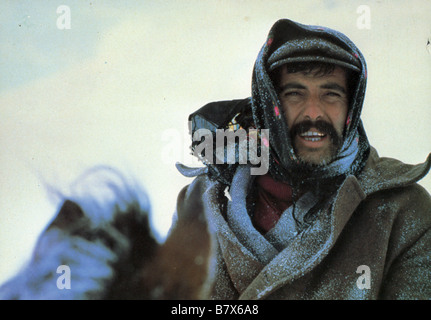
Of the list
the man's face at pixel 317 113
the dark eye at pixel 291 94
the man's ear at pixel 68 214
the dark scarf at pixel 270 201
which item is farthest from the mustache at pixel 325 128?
the man's ear at pixel 68 214

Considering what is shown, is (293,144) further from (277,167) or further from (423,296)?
(423,296)

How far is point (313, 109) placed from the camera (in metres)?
1.76

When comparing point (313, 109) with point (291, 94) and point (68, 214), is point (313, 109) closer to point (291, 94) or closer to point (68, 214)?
point (291, 94)

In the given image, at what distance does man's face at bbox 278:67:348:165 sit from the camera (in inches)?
69.4

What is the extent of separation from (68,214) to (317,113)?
1.08 metres

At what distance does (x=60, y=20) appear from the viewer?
6.95 feet

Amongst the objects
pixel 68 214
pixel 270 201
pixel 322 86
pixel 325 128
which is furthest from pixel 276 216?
pixel 68 214

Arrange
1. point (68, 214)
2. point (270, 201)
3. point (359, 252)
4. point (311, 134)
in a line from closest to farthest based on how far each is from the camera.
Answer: point (359, 252) < point (311, 134) < point (270, 201) < point (68, 214)

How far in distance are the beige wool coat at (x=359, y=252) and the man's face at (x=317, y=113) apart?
163mm

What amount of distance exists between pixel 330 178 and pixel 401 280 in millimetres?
409

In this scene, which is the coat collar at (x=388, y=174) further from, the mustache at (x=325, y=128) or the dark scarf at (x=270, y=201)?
the dark scarf at (x=270, y=201)

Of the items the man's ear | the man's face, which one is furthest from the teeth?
the man's ear
